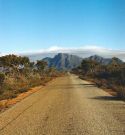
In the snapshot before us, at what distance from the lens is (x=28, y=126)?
39.4 feet

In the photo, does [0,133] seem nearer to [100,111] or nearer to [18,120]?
[18,120]

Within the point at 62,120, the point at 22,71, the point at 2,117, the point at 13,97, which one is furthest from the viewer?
the point at 22,71

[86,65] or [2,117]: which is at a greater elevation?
[2,117]

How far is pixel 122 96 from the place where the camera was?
77.3 ft

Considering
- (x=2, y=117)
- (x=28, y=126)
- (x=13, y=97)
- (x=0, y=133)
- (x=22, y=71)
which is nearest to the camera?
(x=0, y=133)

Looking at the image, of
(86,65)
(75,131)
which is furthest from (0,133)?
(86,65)

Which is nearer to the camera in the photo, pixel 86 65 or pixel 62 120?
pixel 62 120

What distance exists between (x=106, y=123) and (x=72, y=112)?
3762mm

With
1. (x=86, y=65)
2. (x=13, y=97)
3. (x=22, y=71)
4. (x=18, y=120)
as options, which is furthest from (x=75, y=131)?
(x=86, y=65)

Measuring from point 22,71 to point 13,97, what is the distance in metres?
41.6

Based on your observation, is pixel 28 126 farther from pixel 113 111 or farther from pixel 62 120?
pixel 113 111

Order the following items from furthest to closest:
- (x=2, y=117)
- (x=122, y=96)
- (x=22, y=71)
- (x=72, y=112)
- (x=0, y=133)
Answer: (x=22, y=71)
(x=122, y=96)
(x=72, y=112)
(x=2, y=117)
(x=0, y=133)

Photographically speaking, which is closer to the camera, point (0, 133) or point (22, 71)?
point (0, 133)

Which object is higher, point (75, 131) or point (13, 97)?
point (75, 131)
